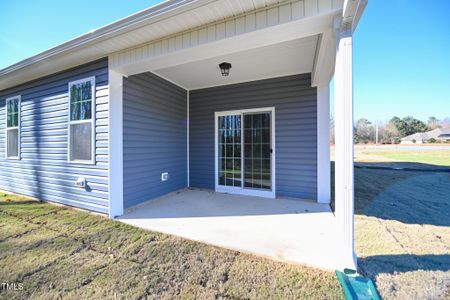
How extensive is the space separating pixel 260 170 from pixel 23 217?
448 cm

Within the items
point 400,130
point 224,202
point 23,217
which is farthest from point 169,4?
point 400,130

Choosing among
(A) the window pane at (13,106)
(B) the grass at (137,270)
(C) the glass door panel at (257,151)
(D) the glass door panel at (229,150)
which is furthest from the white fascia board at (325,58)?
(A) the window pane at (13,106)

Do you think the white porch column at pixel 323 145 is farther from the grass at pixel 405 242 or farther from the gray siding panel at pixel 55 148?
the gray siding panel at pixel 55 148

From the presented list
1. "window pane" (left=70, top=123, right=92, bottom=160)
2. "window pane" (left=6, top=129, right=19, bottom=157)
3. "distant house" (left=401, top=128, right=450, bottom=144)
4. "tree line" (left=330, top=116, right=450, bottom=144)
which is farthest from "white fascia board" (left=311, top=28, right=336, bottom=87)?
"distant house" (left=401, top=128, right=450, bottom=144)

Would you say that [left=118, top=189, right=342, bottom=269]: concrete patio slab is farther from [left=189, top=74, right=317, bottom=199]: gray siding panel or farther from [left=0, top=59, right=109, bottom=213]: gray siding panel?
[left=0, top=59, right=109, bottom=213]: gray siding panel

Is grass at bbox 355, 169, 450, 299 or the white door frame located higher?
the white door frame

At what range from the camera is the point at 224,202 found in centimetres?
414

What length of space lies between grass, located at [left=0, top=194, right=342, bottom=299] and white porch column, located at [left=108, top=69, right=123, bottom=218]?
612 mm

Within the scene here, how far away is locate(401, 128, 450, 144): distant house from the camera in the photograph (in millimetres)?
44219

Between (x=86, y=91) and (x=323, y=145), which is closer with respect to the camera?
(x=86, y=91)

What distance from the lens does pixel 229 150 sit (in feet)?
16.6

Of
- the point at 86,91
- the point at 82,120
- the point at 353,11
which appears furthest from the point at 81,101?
the point at 353,11

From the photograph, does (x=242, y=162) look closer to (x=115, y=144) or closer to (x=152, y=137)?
(x=152, y=137)

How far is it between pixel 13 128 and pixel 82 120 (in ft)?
9.65
